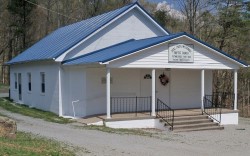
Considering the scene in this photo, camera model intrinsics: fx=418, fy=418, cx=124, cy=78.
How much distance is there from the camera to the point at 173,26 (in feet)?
159

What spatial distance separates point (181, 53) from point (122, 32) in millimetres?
4506

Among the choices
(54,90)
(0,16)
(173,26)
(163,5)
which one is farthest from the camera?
(0,16)

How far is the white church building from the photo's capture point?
19.9 m

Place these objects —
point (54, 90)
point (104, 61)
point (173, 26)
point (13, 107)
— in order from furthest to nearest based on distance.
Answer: point (173, 26)
point (13, 107)
point (54, 90)
point (104, 61)

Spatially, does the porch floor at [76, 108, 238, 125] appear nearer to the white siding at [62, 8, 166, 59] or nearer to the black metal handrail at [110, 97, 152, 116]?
the black metal handrail at [110, 97, 152, 116]

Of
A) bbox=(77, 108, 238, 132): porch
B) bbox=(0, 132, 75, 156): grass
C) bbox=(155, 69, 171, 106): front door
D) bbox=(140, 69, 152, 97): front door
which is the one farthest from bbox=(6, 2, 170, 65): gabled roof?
bbox=(0, 132, 75, 156): grass

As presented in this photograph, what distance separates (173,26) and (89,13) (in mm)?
10846

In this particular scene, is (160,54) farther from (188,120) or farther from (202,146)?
(202,146)

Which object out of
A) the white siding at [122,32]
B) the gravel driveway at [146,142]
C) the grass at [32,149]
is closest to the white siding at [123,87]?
the white siding at [122,32]

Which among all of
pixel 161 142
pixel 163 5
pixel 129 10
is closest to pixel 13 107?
pixel 129 10

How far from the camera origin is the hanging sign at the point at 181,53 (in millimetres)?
20266

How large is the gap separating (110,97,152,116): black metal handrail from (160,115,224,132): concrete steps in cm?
239

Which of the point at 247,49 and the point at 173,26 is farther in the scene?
the point at 173,26

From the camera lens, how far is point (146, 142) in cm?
1430
